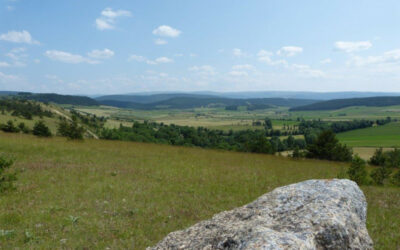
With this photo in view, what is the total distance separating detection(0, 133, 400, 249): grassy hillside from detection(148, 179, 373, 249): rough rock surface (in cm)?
419

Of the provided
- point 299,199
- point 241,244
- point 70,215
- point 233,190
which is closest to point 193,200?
point 233,190

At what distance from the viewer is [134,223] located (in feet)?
34.3

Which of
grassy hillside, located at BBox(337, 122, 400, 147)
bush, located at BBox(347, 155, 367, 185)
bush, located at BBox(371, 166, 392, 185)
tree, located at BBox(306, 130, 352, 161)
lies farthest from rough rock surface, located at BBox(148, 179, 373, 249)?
grassy hillside, located at BBox(337, 122, 400, 147)

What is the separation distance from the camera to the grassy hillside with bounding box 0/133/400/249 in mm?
9398

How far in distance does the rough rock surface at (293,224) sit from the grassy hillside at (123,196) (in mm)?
4190

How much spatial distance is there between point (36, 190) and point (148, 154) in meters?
13.7

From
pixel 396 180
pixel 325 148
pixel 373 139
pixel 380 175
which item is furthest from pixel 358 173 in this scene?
pixel 373 139

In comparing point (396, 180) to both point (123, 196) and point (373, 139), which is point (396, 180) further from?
point (373, 139)

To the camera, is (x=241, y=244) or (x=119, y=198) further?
(x=119, y=198)

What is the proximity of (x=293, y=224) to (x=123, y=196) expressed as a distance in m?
10.8

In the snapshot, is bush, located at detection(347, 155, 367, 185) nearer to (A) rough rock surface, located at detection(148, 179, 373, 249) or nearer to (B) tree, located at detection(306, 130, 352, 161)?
(A) rough rock surface, located at detection(148, 179, 373, 249)

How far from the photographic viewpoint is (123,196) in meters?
13.8

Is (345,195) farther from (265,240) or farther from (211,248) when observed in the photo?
(211,248)

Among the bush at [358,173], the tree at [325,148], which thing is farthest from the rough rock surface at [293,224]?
the tree at [325,148]
